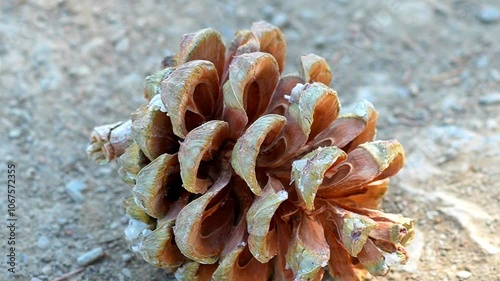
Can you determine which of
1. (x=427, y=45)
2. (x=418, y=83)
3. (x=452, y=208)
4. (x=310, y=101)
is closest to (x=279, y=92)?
(x=310, y=101)

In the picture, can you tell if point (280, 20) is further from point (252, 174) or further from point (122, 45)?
point (252, 174)

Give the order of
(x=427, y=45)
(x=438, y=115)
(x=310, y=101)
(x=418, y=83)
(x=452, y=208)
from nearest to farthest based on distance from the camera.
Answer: (x=310, y=101) < (x=452, y=208) < (x=438, y=115) < (x=418, y=83) < (x=427, y=45)

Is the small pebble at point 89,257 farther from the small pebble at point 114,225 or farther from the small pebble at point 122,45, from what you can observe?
the small pebble at point 122,45

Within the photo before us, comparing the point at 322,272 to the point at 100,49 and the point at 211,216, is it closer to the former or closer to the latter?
the point at 211,216

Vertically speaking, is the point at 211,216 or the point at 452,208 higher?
the point at 211,216

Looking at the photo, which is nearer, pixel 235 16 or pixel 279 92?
pixel 279 92

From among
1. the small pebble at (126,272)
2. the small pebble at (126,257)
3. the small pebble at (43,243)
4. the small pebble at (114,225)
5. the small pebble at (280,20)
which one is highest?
the small pebble at (280,20)

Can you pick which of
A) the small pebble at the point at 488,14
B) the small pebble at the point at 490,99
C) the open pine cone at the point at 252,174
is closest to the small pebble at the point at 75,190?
the open pine cone at the point at 252,174
